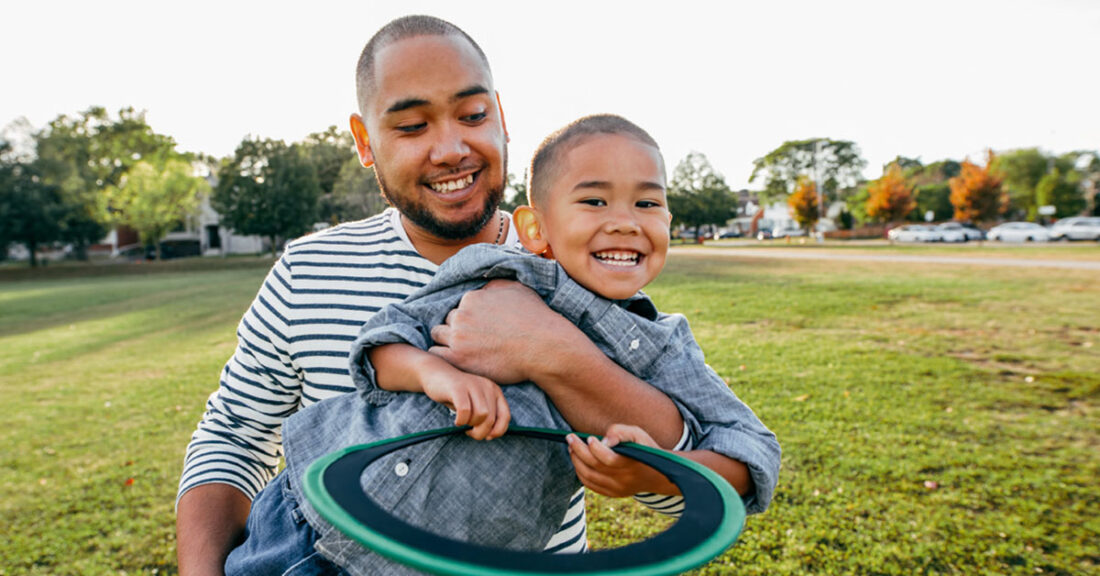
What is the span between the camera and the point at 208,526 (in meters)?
1.79

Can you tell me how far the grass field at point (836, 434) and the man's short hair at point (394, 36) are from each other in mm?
3512

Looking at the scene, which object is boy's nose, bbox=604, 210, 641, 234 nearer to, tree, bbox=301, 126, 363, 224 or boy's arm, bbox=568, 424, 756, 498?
boy's arm, bbox=568, 424, 756, 498

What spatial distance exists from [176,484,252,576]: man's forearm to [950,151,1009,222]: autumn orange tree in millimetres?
62564

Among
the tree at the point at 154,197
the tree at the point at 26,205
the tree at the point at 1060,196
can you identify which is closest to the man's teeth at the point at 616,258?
the tree at the point at 154,197

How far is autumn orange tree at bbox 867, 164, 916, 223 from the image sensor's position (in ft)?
194

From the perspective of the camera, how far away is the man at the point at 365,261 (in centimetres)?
184

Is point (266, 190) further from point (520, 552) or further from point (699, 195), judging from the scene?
point (520, 552)

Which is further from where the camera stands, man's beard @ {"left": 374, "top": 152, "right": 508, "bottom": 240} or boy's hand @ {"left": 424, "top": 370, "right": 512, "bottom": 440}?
man's beard @ {"left": 374, "top": 152, "right": 508, "bottom": 240}

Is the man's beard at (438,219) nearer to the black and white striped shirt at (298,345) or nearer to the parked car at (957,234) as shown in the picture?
the black and white striped shirt at (298,345)

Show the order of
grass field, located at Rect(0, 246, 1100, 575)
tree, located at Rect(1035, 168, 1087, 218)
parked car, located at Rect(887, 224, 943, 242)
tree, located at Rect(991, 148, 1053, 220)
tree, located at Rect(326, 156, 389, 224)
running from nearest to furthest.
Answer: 1. grass field, located at Rect(0, 246, 1100, 575)
2. tree, located at Rect(326, 156, 389, 224)
3. parked car, located at Rect(887, 224, 943, 242)
4. tree, located at Rect(1035, 168, 1087, 218)
5. tree, located at Rect(991, 148, 1053, 220)

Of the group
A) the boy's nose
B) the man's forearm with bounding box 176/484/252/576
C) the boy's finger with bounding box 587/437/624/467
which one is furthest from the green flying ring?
the man's forearm with bounding box 176/484/252/576

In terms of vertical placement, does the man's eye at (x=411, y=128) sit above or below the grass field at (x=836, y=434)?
above

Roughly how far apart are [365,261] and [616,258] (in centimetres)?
80

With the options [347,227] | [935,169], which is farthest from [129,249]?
[935,169]
